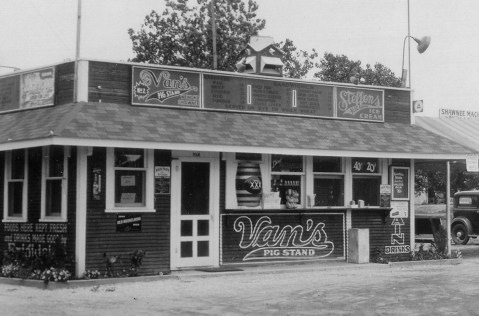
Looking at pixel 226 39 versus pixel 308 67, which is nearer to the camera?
pixel 226 39

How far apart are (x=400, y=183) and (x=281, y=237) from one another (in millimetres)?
3693

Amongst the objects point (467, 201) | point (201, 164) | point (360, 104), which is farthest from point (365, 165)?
point (467, 201)

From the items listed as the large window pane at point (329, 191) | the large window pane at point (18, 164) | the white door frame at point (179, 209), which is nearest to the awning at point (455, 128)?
the large window pane at point (329, 191)

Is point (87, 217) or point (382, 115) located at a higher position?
point (382, 115)

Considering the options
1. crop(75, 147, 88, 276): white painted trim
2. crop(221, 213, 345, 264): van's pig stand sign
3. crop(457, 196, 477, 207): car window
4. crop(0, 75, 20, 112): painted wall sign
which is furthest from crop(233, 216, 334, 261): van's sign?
crop(457, 196, 477, 207): car window

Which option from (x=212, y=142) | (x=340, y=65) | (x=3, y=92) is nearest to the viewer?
(x=212, y=142)

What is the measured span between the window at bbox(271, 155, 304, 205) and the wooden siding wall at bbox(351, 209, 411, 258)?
5.51ft

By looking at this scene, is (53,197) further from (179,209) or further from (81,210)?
(179,209)

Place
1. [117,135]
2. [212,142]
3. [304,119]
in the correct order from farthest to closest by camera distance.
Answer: [304,119], [212,142], [117,135]

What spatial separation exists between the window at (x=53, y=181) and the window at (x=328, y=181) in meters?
6.09

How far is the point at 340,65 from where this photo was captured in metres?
52.4

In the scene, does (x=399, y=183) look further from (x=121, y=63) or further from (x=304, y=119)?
(x=121, y=63)

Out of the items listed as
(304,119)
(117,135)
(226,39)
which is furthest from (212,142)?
(226,39)

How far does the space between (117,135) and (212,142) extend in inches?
83.1
